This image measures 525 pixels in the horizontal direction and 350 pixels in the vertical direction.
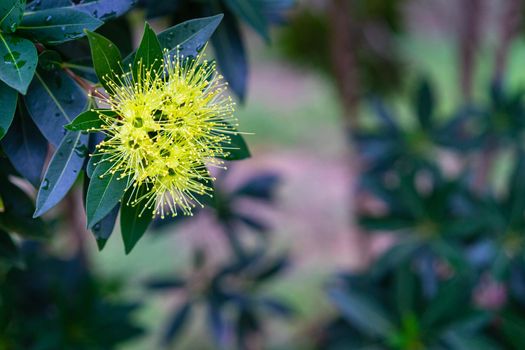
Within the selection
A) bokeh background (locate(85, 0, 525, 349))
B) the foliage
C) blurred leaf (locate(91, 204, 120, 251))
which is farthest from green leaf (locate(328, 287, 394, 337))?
blurred leaf (locate(91, 204, 120, 251))

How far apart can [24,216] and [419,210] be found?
3.78 feet

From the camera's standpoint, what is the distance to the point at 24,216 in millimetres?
1091

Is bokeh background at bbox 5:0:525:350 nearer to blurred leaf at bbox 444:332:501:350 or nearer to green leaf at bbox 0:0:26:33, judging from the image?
blurred leaf at bbox 444:332:501:350

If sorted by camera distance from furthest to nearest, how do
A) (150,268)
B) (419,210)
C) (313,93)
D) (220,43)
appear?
(313,93)
(150,268)
(419,210)
(220,43)

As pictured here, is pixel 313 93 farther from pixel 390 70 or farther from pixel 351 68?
pixel 351 68

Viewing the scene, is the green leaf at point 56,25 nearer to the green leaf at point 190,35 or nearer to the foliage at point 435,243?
the green leaf at point 190,35

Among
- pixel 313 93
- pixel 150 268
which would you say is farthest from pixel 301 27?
pixel 150 268

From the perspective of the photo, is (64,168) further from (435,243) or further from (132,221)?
(435,243)

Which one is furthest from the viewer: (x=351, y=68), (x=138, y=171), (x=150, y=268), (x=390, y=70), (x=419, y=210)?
(x=390, y=70)

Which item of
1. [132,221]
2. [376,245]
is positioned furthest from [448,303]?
[376,245]

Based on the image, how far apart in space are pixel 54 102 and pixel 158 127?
0.21 m

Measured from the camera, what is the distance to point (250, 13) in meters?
1.16

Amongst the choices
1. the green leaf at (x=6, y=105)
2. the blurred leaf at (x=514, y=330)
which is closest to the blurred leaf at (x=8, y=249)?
the green leaf at (x=6, y=105)

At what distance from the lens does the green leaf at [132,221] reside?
0.88m
